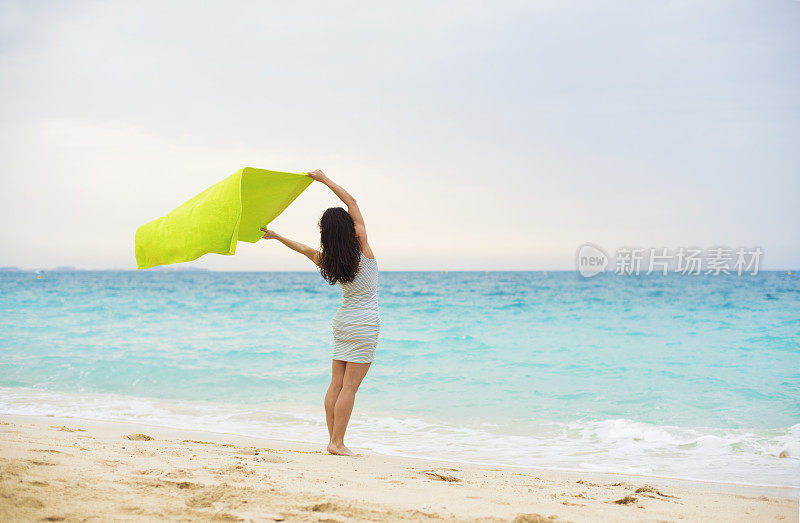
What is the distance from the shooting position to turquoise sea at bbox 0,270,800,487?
5.18 metres

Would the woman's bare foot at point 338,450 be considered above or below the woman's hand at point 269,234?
below

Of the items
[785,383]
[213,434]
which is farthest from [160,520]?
[785,383]

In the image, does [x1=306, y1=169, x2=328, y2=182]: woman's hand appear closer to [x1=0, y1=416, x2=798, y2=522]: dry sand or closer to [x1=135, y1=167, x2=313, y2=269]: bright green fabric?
[x1=135, y1=167, x2=313, y2=269]: bright green fabric

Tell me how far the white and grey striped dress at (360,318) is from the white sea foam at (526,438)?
1265 mm

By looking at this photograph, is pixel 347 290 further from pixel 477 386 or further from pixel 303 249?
pixel 477 386

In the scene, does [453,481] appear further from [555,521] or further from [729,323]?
[729,323]

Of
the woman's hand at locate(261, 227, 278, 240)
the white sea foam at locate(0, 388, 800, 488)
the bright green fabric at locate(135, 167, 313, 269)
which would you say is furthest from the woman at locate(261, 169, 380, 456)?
the white sea foam at locate(0, 388, 800, 488)

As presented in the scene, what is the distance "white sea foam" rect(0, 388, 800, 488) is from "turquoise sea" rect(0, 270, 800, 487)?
2 centimetres

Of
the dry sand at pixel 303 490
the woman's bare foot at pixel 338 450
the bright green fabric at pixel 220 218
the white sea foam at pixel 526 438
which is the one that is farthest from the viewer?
the white sea foam at pixel 526 438

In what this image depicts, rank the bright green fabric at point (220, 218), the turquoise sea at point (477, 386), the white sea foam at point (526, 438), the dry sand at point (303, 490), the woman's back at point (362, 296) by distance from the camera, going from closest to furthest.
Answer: the dry sand at point (303, 490) → the bright green fabric at point (220, 218) → the woman's back at point (362, 296) → the white sea foam at point (526, 438) → the turquoise sea at point (477, 386)

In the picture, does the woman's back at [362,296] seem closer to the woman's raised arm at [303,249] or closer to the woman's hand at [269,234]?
the woman's raised arm at [303,249]

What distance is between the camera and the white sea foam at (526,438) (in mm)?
4566

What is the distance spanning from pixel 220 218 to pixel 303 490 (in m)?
1.95

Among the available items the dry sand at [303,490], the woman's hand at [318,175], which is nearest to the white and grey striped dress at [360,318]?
the woman's hand at [318,175]
